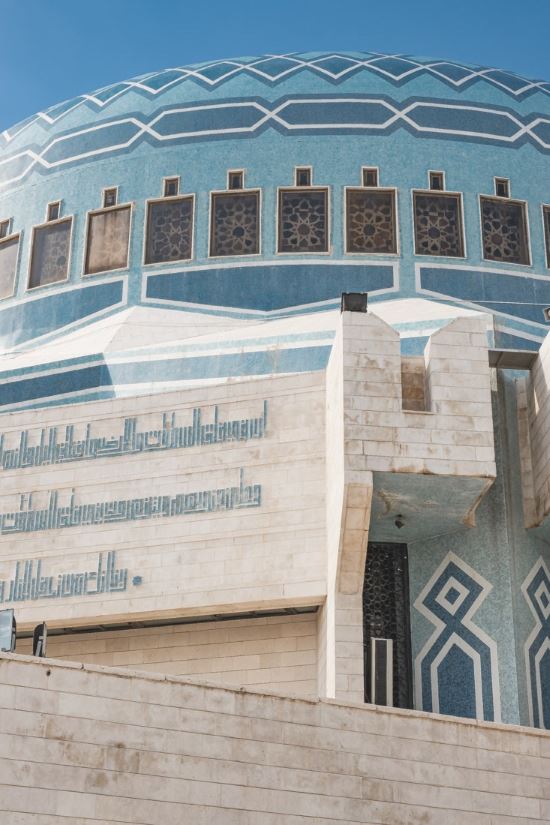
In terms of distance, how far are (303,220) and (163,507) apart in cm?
531

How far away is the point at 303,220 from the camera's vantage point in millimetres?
16719

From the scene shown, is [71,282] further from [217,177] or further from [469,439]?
[469,439]

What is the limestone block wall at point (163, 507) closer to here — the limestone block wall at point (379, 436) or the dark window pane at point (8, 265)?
the limestone block wall at point (379, 436)

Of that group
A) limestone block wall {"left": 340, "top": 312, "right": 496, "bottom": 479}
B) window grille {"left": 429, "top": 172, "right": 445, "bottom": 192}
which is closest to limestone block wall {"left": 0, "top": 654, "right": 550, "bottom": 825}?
limestone block wall {"left": 340, "top": 312, "right": 496, "bottom": 479}

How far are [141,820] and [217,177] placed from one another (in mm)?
10164

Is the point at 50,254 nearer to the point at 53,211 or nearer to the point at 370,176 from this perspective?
the point at 53,211

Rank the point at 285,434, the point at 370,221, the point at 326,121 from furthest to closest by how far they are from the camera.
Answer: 1. the point at 326,121
2. the point at 370,221
3. the point at 285,434

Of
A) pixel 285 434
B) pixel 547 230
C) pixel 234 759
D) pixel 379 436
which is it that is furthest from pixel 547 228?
pixel 234 759

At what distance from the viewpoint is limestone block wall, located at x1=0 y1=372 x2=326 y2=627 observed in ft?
39.7

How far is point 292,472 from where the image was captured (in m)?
12.3

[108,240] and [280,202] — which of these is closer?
[280,202]

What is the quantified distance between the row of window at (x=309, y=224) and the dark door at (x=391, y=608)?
5.28 m

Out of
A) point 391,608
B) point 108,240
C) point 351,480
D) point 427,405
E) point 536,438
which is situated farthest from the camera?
point 108,240

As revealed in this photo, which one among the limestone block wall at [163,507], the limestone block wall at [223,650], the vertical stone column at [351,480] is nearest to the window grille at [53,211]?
the limestone block wall at [163,507]
